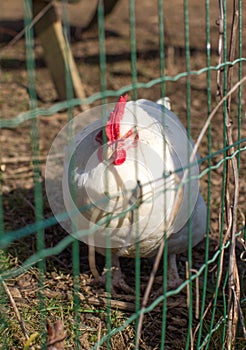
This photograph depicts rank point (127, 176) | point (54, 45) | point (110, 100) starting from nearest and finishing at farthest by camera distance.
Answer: point (127, 176) → point (54, 45) → point (110, 100)

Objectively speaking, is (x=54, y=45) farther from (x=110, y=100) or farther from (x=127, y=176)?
(x=127, y=176)

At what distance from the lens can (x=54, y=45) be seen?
4.66 metres

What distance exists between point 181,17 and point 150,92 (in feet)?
10.2

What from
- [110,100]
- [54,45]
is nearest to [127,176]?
[54,45]

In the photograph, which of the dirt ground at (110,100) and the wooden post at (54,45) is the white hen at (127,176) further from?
the wooden post at (54,45)

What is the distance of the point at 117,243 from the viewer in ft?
7.39

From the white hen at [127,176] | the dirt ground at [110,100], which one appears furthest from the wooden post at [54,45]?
the white hen at [127,176]

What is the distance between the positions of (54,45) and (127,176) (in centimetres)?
281

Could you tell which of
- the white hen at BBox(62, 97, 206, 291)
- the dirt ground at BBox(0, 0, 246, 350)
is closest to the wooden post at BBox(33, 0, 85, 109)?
the dirt ground at BBox(0, 0, 246, 350)

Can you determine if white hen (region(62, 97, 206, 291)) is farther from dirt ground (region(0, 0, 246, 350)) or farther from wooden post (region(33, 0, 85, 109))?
wooden post (region(33, 0, 85, 109))

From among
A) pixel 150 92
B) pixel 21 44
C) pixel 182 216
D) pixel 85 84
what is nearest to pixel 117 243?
pixel 182 216

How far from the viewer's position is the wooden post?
452 centimetres

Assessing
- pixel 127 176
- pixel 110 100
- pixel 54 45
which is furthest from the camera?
pixel 110 100

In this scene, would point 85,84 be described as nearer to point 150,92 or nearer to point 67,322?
point 150,92
